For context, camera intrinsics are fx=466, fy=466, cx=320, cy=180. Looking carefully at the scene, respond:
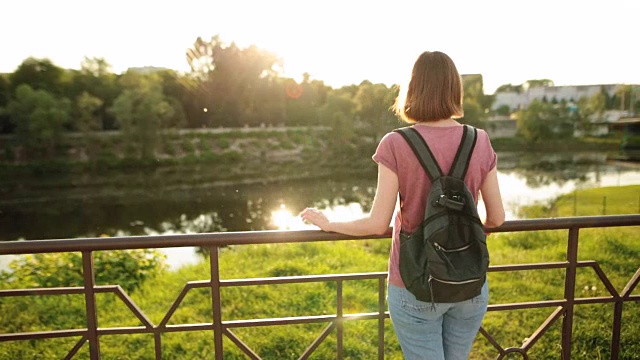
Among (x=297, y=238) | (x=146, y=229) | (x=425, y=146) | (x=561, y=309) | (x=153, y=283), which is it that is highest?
(x=425, y=146)

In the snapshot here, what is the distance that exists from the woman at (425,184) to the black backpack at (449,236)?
0.08ft

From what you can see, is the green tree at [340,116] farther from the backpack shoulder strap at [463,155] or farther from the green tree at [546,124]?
the backpack shoulder strap at [463,155]

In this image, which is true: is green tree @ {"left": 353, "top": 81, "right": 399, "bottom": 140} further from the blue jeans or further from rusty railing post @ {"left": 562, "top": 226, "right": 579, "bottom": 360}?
the blue jeans

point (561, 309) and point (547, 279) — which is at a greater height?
point (561, 309)

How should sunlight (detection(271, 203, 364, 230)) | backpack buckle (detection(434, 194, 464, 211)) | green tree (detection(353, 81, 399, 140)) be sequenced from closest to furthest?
backpack buckle (detection(434, 194, 464, 211)), green tree (detection(353, 81, 399, 140)), sunlight (detection(271, 203, 364, 230))

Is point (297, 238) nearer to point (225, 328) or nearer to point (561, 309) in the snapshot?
point (225, 328)

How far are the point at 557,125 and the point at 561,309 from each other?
35.3 metres

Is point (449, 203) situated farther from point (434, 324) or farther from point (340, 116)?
point (340, 116)

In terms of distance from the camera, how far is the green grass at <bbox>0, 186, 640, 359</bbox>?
4.52 meters

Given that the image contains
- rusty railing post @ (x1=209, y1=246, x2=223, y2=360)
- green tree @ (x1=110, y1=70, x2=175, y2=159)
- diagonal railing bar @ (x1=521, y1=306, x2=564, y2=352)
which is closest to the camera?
rusty railing post @ (x1=209, y1=246, x2=223, y2=360)

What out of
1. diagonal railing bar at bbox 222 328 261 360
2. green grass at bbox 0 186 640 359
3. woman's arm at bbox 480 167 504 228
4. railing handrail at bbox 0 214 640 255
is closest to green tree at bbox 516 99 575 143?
green grass at bbox 0 186 640 359

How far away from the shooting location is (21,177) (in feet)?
83.4

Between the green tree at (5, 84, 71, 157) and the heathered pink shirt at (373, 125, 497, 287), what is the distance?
29826 mm

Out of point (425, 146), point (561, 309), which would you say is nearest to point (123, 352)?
point (561, 309)
